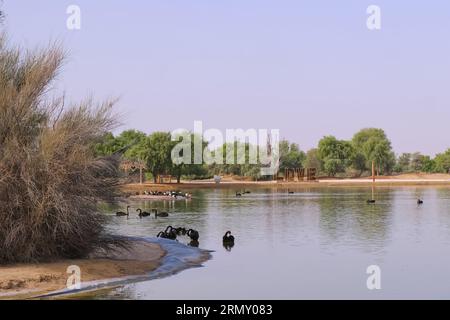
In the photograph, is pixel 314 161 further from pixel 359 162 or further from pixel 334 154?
pixel 359 162

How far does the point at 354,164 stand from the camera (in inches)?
5842

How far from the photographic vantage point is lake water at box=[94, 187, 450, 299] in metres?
19.5

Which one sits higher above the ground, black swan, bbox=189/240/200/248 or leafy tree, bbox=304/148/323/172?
leafy tree, bbox=304/148/323/172

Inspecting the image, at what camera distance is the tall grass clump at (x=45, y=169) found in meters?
19.6

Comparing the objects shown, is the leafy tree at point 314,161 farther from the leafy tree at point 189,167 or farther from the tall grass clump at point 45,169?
the tall grass clump at point 45,169

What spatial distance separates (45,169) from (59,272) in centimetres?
297

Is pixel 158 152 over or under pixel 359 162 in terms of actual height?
over

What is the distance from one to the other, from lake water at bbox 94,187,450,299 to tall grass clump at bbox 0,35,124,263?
2799 millimetres

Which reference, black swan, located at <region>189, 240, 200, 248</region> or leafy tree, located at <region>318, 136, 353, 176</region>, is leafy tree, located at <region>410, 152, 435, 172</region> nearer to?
leafy tree, located at <region>318, 136, 353, 176</region>

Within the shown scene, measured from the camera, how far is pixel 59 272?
767 inches

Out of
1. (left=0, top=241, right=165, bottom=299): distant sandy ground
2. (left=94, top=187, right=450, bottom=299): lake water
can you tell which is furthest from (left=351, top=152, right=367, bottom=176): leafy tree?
(left=0, top=241, right=165, bottom=299): distant sandy ground

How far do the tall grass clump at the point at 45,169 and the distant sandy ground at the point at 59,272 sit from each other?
680 millimetres

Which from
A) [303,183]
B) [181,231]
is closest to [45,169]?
[181,231]
